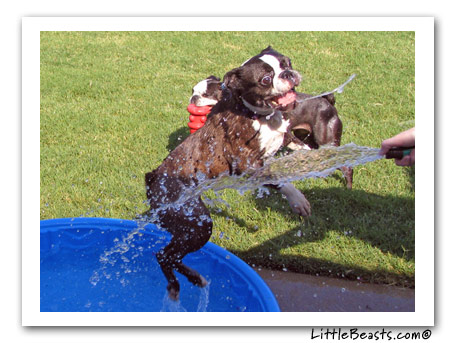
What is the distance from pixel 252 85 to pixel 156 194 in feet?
3.15

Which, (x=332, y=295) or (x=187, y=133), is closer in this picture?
(x=332, y=295)

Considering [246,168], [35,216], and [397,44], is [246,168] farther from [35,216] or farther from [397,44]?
[397,44]

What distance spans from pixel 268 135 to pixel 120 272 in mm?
1540

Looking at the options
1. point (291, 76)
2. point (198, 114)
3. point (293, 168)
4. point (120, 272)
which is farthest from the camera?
point (198, 114)

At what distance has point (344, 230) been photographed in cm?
466

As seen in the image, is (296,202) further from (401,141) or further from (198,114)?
(198,114)

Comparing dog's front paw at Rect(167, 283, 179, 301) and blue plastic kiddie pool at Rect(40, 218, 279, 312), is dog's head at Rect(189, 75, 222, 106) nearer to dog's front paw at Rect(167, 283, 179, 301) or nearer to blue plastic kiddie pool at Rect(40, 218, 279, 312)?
blue plastic kiddie pool at Rect(40, 218, 279, 312)

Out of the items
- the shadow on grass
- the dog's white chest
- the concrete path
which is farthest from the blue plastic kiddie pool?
the dog's white chest

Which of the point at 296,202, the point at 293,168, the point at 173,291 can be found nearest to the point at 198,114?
the point at 293,168

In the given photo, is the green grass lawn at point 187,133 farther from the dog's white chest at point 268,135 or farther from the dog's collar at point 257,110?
the dog's collar at point 257,110

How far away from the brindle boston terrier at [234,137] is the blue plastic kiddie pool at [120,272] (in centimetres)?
17

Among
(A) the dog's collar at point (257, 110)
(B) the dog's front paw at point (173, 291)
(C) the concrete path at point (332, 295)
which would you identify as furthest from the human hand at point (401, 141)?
(B) the dog's front paw at point (173, 291)

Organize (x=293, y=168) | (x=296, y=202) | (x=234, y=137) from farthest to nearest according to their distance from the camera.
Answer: (x=293, y=168) < (x=296, y=202) < (x=234, y=137)
